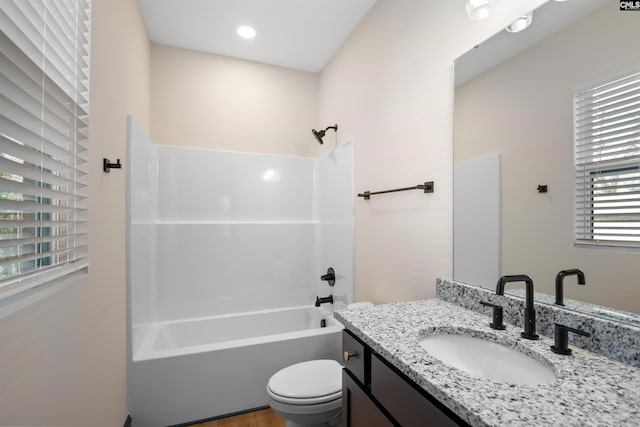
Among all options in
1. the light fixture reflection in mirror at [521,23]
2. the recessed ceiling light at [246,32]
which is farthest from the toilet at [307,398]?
the recessed ceiling light at [246,32]

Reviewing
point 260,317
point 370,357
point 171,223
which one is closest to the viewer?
point 370,357

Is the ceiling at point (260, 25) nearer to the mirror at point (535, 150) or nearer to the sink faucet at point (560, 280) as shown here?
the mirror at point (535, 150)

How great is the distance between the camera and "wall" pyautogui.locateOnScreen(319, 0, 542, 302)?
1.44 m

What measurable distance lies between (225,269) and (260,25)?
2182 mm

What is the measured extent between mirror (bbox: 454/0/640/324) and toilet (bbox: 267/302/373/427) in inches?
35.1

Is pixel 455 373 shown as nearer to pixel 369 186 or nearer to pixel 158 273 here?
pixel 369 186

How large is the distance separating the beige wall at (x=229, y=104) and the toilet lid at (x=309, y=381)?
2115mm

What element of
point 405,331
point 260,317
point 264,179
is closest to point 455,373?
point 405,331

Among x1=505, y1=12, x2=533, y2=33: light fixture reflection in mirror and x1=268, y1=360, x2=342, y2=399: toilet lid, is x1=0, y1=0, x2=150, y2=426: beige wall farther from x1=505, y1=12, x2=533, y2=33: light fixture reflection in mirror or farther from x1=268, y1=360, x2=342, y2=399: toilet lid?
x1=505, y1=12, x2=533, y2=33: light fixture reflection in mirror

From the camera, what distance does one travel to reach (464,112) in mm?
1349

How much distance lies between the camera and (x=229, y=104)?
2877 millimetres

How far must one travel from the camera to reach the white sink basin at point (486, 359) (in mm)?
844

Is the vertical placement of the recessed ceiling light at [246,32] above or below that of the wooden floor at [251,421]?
above

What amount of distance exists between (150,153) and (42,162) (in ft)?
5.81
